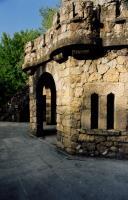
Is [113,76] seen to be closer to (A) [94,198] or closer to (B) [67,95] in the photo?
(B) [67,95]

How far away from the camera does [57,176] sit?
573 cm

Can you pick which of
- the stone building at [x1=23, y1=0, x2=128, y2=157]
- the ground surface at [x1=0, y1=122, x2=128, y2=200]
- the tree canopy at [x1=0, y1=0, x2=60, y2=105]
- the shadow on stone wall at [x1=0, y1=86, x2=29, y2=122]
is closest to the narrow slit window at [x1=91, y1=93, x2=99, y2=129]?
the stone building at [x1=23, y1=0, x2=128, y2=157]

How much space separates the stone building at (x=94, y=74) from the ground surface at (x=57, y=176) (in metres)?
0.46

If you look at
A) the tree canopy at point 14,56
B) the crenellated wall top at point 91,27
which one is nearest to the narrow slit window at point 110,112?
the crenellated wall top at point 91,27

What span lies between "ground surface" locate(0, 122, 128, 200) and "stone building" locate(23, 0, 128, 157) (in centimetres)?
46

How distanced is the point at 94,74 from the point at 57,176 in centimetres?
248

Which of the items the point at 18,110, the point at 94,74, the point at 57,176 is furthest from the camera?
the point at 18,110

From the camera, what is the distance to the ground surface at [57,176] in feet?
15.9

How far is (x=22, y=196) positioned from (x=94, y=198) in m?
1.07

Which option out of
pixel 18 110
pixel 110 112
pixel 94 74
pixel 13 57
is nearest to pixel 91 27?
pixel 94 74

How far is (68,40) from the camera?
268 inches

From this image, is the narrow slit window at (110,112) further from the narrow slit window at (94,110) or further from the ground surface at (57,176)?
the ground surface at (57,176)

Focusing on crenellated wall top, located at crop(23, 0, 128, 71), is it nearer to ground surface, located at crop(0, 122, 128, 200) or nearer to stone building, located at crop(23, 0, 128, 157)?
stone building, located at crop(23, 0, 128, 157)

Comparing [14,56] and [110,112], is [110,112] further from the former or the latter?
[14,56]
